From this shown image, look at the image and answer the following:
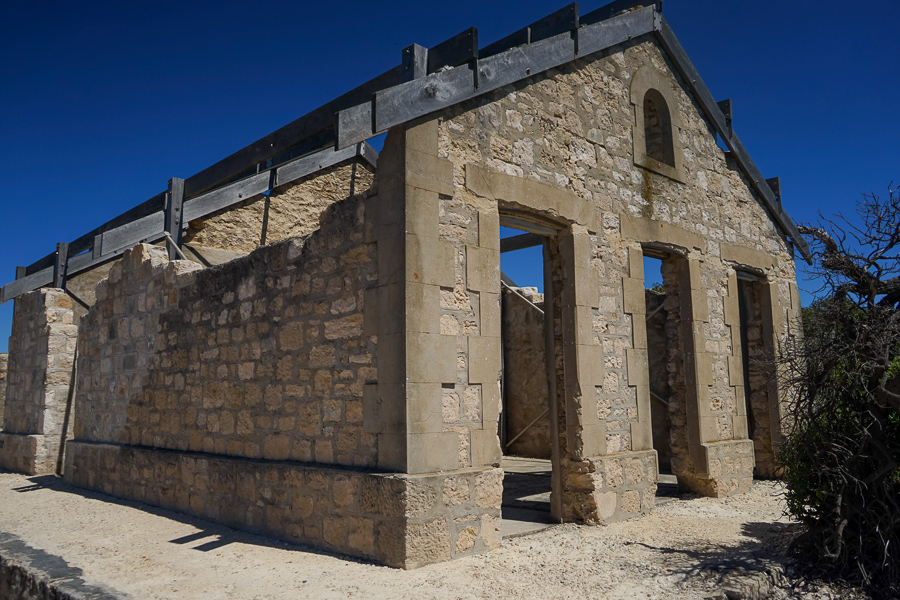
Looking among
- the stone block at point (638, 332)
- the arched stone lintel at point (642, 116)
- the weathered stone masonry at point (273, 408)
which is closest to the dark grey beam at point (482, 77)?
the arched stone lintel at point (642, 116)

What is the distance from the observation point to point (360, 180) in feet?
35.6

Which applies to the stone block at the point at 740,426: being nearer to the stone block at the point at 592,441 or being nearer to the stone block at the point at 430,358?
the stone block at the point at 592,441

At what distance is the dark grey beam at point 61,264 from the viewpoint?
9992 millimetres

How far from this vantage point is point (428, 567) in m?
4.28

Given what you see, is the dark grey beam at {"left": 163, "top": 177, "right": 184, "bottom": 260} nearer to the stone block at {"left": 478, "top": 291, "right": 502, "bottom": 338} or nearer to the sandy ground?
the sandy ground

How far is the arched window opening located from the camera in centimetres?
767

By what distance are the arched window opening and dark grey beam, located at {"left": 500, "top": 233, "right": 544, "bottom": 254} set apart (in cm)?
264

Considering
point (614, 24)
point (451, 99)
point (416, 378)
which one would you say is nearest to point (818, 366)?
point (416, 378)

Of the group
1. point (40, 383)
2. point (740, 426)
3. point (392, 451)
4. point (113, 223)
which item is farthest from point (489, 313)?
point (40, 383)

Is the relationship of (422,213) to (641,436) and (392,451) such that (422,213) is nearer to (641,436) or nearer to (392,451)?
(392,451)

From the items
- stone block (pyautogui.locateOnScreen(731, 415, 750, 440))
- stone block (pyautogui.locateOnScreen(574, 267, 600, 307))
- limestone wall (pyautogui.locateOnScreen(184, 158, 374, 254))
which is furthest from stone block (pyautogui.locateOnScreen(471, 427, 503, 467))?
limestone wall (pyautogui.locateOnScreen(184, 158, 374, 254))

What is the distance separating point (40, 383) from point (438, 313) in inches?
305

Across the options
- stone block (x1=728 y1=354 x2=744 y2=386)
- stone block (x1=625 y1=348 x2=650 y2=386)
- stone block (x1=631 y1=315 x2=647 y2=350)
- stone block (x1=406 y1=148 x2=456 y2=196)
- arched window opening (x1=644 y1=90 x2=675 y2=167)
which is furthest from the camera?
stone block (x1=728 y1=354 x2=744 y2=386)

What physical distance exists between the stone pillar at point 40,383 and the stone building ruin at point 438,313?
41 millimetres
